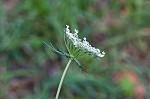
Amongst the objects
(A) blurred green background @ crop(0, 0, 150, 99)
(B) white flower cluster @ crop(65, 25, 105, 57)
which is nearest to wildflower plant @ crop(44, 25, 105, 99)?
(B) white flower cluster @ crop(65, 25, 105, 57)

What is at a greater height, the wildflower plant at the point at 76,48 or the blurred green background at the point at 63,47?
the blurred green background at the point at 63,47

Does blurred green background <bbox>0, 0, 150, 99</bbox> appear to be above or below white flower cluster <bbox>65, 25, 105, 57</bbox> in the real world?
above

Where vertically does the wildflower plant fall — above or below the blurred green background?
below

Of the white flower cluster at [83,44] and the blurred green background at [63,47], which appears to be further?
the blurred green background at [63,47]

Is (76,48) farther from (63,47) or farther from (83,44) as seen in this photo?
(63,47)

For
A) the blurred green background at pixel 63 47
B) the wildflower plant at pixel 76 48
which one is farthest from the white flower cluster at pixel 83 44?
the blurred green background at pixel 63 47

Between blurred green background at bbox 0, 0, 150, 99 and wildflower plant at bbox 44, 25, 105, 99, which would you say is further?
blurred green background at bbox 0, 0, 150, 99

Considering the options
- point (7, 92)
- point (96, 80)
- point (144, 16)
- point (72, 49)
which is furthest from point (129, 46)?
point (72, 49)

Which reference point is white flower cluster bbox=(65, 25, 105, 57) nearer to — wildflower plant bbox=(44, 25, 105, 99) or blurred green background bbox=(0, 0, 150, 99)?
wildflower plant bbox=(44, 25, 105, 99)

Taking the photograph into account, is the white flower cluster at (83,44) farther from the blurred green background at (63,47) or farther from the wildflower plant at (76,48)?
the blurred green background at (63,47)

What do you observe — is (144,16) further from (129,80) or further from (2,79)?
(2,79)
